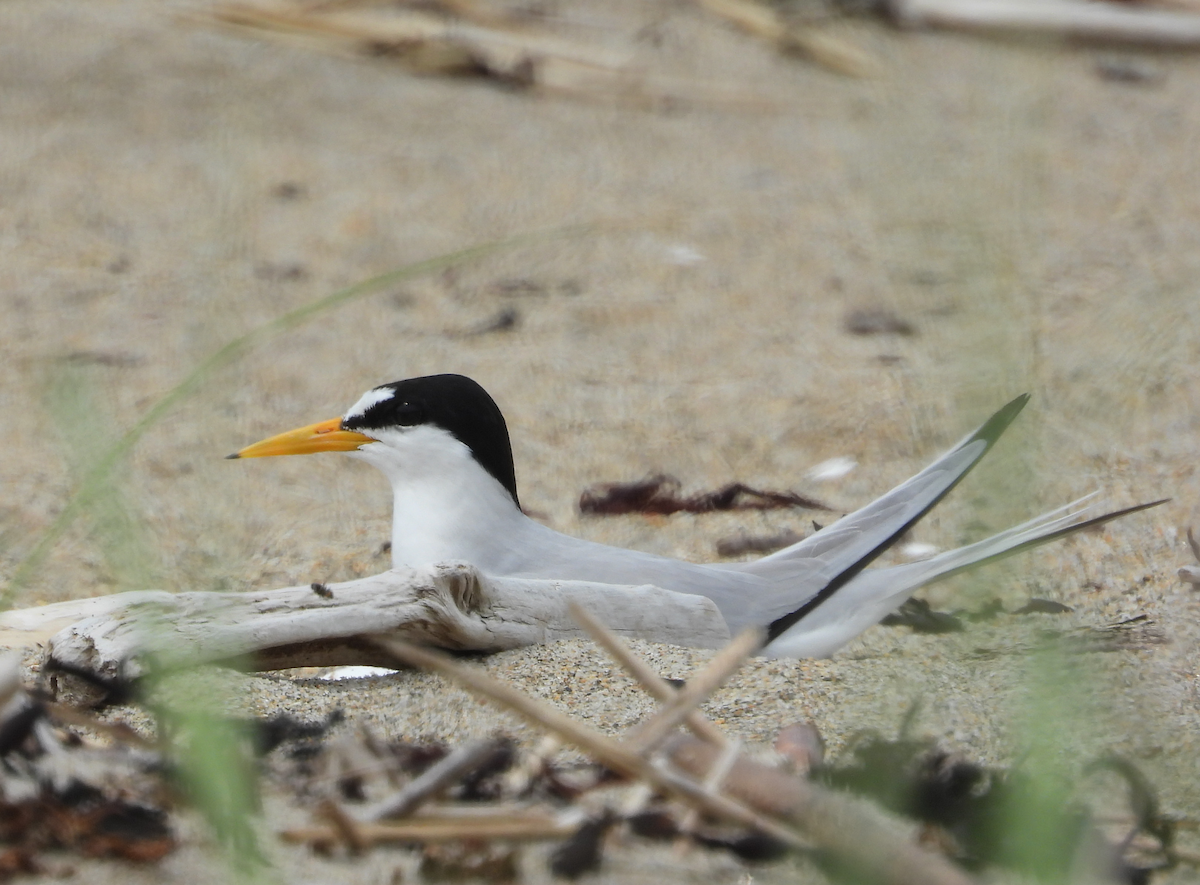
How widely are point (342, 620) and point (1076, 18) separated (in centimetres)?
481

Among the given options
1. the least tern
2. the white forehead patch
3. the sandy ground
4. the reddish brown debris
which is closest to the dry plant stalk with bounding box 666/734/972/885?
the sandy ground

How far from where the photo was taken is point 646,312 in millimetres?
4336

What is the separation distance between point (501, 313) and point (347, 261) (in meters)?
0.56

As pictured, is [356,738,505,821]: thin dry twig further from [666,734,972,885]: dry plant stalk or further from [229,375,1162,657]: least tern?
[229,375,1162,657]: least tern

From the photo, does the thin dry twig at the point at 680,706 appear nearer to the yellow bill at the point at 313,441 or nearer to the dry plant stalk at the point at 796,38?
the yellow bill at the point at 313,441

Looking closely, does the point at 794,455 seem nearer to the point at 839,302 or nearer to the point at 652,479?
the point at 652,479

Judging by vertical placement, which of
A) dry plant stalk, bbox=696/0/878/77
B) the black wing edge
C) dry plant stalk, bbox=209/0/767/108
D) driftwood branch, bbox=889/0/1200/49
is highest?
driftwood branch, bbox=889/0/1200/49

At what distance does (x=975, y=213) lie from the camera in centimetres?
138

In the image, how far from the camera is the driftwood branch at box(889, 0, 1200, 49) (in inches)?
229

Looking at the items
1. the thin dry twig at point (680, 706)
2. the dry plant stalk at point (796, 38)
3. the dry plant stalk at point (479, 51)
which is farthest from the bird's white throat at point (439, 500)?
the dry plant stalk at point (796, 38)

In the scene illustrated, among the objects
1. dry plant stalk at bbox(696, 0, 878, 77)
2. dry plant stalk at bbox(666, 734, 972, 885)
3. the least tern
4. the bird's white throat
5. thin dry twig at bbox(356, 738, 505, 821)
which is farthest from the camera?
dry plant stalk at bbox(696, 0, 878, 77)

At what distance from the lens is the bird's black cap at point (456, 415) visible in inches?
113

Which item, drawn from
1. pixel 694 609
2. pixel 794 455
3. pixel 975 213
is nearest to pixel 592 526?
pixel 794 455

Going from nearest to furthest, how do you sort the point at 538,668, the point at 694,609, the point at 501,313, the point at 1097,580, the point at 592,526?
the point at 538,668, the point at 694,609, the point at 1097,580, the point at 592,526, the point at 501,313
